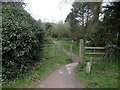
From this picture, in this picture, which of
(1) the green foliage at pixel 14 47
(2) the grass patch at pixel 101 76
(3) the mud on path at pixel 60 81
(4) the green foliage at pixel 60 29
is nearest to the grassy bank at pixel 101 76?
(2) the grass patch at pixel 101 76

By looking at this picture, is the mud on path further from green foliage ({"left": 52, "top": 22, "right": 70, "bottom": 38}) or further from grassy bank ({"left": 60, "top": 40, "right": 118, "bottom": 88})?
green foliage ({"left": 52, "top": 22, "right": 70, "bottom": 38})

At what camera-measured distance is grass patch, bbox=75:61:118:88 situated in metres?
8.83

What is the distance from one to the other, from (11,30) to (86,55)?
755 centimetres

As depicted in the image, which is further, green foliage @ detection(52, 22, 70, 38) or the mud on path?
green foliage @ detection(52, 22, 70, 38)

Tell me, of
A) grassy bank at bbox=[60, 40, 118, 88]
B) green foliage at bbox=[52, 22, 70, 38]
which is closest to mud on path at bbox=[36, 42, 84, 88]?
grassy bank at bbox=[60, 40, 118, 88]

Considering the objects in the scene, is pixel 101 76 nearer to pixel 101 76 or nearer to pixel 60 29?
pixel 101 76

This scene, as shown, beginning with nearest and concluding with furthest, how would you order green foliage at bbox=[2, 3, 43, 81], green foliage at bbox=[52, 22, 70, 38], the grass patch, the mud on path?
the mud on path
the grass patch
green foliage at bbox=[2, 3, 43, 81]
green foliage at bbox=[52, 22, 70, 38]

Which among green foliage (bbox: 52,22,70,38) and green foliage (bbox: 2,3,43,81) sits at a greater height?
green foliage (bbox: 52,22,70,38)

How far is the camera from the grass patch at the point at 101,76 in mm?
8828

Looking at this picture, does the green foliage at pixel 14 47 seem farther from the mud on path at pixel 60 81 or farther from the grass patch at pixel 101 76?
the grass patch at pixel 101 76

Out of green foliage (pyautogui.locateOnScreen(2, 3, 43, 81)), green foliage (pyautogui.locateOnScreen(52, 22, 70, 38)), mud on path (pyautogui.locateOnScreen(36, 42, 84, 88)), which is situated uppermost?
green foliage (pyautogui.locateOnScreen(52, 22, 70, 38))

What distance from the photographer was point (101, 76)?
10.3 meters

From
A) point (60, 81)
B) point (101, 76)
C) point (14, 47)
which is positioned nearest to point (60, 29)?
point (101, 76)

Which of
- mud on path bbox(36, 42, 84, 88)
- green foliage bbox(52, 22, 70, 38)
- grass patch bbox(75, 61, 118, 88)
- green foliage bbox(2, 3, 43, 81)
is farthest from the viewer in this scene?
green foliage bbox(52, 22, 70, 38)
